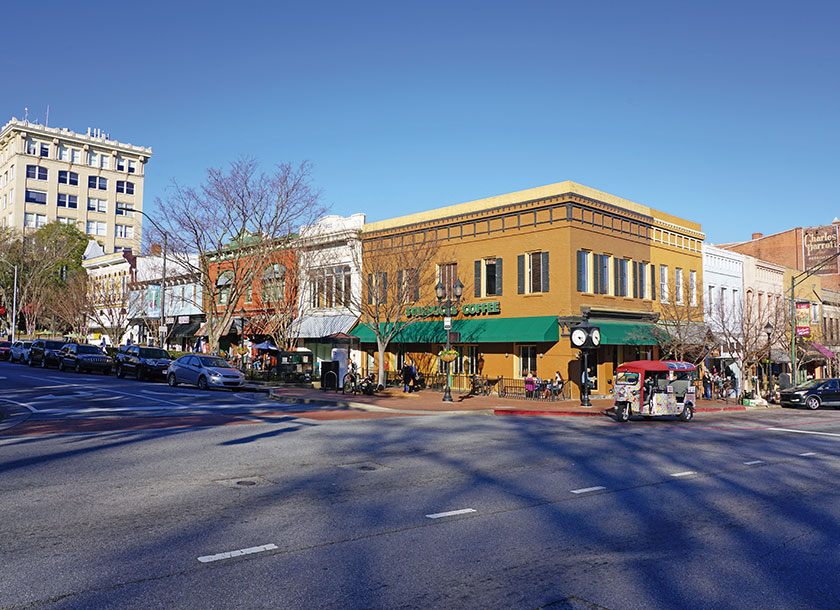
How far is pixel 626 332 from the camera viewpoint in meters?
31.2

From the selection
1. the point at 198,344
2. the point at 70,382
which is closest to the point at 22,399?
the point at 70,382

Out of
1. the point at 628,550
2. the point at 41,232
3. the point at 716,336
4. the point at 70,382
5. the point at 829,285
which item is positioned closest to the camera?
the point at 628,550

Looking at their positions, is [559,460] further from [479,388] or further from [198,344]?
[198,344]

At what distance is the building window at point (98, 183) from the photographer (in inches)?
3871

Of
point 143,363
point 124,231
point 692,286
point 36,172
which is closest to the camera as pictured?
point 143,363

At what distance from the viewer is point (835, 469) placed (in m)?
12.2

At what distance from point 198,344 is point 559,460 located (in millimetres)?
41252

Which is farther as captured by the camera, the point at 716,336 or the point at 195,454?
the point at 716,336

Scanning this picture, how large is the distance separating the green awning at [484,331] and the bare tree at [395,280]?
637 mm

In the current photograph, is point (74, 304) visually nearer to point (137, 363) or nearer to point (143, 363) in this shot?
point (137, 363)

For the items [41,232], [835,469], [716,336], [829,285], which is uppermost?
[41,232]

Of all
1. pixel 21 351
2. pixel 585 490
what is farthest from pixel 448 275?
pixel 21 351

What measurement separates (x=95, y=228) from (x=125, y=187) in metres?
8.43

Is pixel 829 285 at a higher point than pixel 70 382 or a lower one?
higher
